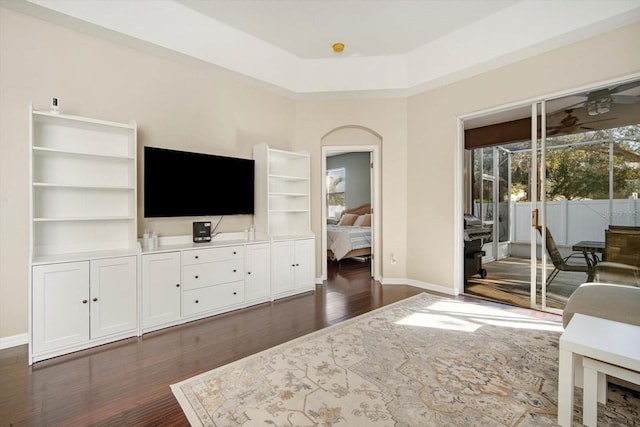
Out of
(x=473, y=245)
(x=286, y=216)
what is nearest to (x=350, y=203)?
(x=286, y=216)

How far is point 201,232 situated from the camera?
3.47 meters

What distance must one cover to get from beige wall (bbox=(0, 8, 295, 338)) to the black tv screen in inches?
9.0

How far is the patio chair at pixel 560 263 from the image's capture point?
10.2 feet

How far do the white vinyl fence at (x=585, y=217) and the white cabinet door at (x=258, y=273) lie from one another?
11.0 feet

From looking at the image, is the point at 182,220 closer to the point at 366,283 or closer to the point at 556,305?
the point at 366,283

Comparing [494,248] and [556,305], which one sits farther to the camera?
[494,248]

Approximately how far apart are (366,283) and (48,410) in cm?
377

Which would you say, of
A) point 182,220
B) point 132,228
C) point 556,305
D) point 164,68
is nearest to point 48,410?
point 132,228

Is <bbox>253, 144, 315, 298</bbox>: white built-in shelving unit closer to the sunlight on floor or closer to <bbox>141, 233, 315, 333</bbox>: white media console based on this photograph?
<bbox>141, 233, 315, 333</bbox>: white media console

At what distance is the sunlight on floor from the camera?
2.95 m

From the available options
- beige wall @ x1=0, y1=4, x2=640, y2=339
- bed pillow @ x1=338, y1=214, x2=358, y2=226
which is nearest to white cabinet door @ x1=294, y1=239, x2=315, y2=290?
beige wall @ x1=0, y1=4, x2=640, y2=339

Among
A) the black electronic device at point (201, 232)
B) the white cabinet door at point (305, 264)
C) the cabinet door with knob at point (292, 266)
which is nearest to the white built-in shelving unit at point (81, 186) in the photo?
the black electronic device at point (201, 232)

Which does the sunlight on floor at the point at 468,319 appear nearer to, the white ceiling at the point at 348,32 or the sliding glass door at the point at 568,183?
→ the sliding glass door at the point at 568,183

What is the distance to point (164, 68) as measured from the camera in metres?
3.37
